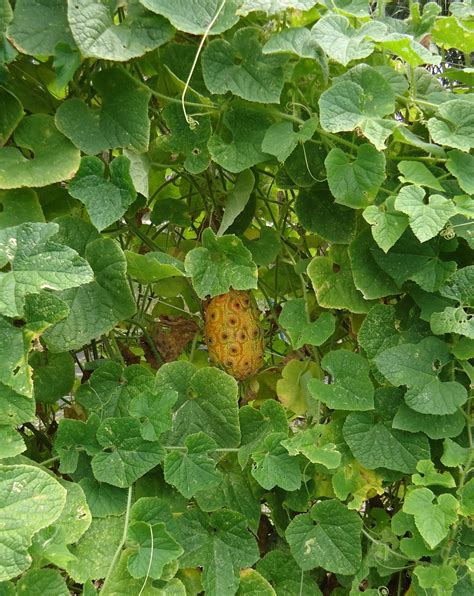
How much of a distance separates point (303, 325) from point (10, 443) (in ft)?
1.41

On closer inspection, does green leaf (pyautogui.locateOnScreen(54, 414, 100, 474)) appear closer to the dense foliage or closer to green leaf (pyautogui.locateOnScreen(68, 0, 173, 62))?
the dense foliage

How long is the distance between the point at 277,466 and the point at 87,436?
0.82ft

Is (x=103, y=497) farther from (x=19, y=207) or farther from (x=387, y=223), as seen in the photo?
(x=387, y=223)

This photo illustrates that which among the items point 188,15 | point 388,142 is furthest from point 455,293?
point 188,15

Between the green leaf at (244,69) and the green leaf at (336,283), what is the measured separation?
0.78 ft

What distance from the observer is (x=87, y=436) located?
31.7 inches

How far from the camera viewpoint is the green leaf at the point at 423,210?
773 millimetres

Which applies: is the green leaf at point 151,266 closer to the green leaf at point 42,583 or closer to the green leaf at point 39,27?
the green leaf at point 39,27

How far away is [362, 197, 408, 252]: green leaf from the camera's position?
0.80 metres

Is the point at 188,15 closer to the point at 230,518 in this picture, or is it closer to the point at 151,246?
the point at 151,246

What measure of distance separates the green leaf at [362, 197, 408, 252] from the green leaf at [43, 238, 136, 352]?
324 millimetres

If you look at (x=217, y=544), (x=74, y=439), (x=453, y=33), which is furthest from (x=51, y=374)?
(x=453, y=33)

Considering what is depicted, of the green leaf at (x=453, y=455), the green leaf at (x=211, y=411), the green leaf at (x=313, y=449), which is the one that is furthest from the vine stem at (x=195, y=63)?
the green leaf at (x=453, y=455)

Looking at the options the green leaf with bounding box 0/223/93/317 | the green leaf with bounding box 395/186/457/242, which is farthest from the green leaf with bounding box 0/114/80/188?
the green leaf with bounding box 395/186/457/242
